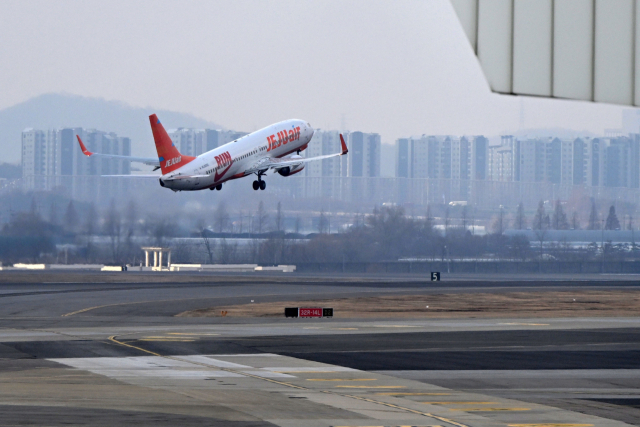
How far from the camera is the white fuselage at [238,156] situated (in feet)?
267

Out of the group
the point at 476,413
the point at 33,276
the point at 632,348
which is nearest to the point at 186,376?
the point at 476,413

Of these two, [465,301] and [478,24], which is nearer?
[478,24]

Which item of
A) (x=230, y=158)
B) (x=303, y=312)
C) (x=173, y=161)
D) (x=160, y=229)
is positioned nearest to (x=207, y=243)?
(x=160, y=229)

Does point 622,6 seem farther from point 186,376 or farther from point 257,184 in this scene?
point 257,184

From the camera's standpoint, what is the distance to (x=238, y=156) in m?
86.9

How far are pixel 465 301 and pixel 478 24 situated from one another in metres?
66.2

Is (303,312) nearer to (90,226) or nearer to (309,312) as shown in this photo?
(309,312)

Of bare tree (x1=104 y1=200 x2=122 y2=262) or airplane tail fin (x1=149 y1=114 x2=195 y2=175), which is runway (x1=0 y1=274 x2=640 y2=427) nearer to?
airplane tail fin (x1=149 y1=114 x2=195 y2=175)

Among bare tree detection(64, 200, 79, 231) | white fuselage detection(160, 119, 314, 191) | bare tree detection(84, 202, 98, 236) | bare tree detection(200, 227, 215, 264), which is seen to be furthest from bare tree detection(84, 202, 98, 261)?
white fuselage detection(160, 119, 314, 191)

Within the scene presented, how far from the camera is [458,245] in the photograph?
19175 centimetres

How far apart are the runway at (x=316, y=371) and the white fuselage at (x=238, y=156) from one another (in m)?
25.6

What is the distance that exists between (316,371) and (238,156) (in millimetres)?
59838

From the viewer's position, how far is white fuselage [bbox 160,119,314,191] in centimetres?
8144

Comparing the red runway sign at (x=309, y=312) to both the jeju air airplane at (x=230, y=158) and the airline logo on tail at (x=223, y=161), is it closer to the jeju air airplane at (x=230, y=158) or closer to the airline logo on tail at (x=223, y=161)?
the jeju air airplane at (x=230, y=158)
